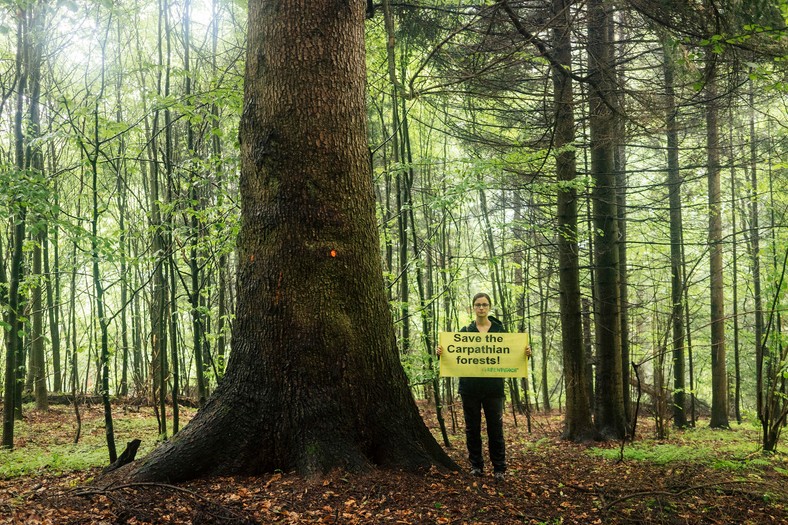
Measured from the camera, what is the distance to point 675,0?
5383mm

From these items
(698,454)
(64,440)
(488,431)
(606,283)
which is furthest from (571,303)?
(64,440)

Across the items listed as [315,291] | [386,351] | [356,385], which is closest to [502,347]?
[386,351]

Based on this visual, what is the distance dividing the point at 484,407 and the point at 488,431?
0.80 ft

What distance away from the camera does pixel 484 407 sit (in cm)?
527

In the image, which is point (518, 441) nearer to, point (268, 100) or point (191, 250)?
point (191, 250)

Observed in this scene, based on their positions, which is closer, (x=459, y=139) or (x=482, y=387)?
(x=482, y=387)

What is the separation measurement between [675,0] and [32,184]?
6.93 metres

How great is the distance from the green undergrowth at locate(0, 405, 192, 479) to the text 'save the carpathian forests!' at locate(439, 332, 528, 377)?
4203 millimetres

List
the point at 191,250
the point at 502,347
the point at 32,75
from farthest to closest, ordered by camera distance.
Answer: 1. the point at 32,75
2. the point at 191,250
3. the point at 502,347

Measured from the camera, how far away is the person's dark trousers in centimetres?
496

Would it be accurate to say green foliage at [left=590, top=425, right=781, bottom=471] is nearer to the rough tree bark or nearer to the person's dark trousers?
the rough tree bark

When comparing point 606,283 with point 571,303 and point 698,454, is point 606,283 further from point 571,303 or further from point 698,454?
point 698,454

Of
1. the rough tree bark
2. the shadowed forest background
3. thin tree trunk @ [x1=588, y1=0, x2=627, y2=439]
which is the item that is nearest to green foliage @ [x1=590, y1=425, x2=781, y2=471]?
the shadowed forest background

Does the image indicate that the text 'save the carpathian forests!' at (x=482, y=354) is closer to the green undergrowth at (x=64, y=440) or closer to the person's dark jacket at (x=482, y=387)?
the person's dark jacket at (x=482, y=387)
